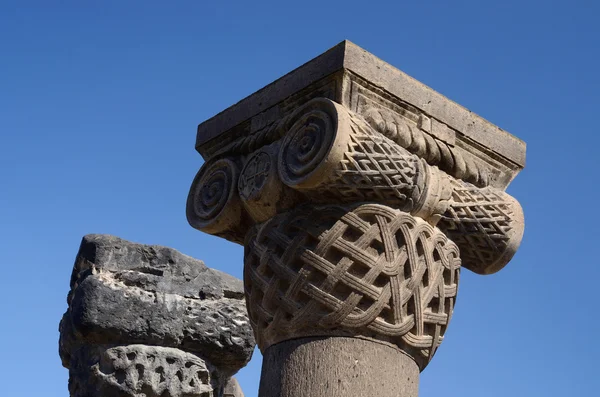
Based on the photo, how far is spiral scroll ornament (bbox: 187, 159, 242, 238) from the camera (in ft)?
14.6

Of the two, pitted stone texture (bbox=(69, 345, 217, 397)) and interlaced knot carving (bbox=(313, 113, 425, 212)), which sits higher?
interlaced knot carving (bbox=(313, 113, 425, 212))

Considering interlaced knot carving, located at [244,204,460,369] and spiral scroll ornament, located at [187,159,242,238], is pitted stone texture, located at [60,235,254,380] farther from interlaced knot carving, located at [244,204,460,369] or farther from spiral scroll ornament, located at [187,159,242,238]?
interlaced knot carving, located at [244,204,460,369]

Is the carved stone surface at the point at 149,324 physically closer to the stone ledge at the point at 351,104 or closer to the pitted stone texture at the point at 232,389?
the pitted stone texture at the point at 232,389

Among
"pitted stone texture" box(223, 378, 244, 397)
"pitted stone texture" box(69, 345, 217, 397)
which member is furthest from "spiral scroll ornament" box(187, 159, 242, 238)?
"pitted stone texture" box(223, 378, 244, 397)

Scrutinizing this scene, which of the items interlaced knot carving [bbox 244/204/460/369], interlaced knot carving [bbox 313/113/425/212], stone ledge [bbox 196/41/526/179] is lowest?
interlaced knot carving [bbox 244/204/460/369]

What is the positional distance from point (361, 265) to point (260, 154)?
0.69 meters

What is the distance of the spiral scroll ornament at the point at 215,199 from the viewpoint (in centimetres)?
446

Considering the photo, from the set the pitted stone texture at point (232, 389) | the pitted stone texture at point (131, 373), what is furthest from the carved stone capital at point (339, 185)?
the pitted stone texture at point (232, 389)

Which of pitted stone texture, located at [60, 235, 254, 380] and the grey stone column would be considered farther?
pitted stone texture, located at [60, 235, 254, 380]

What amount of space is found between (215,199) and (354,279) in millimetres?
895

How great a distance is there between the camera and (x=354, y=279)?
12.9 ft

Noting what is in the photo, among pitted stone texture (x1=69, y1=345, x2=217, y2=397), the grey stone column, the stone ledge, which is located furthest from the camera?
pitted stone texture (x1=69, y1=345, x2=217, y2=397)

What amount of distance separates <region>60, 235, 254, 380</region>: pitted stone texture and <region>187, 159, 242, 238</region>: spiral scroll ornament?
40.8 inches

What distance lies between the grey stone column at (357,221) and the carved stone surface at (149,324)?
1217mm
